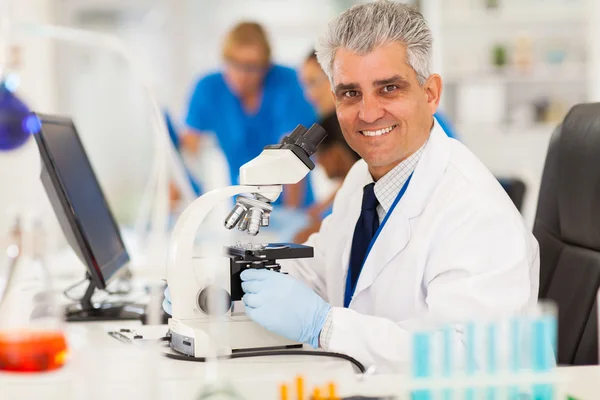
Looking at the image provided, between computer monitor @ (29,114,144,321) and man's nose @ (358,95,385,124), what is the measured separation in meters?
0.63

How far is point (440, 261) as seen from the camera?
148 centimetres

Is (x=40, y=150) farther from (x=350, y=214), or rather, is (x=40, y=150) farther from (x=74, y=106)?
(x=74, y=106)

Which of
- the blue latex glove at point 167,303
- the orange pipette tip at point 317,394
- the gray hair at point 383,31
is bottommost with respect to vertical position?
the blue latex glove at point 167,303

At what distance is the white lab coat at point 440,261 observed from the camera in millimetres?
1369

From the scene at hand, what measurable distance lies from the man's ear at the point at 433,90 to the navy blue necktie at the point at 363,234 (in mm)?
215

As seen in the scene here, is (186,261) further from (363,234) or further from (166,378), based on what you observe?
(363,234)

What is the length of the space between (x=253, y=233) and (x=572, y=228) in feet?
2.60

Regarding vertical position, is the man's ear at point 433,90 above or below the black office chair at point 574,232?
above

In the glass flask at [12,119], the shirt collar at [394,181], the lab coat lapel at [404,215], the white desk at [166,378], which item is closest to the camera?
the white desk at [166,378]

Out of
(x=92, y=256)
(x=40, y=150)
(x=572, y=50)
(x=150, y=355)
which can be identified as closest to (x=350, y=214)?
(x=92, y=256)

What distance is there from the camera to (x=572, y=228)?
5.80 feet

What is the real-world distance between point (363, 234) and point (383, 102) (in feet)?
0.97

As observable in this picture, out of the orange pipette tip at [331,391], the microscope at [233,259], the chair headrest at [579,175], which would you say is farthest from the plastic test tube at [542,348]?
the chair headrest at [579,175]

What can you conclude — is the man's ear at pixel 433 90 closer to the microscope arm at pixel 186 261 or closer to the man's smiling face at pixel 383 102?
the man's smiling face at pixel 383 102
